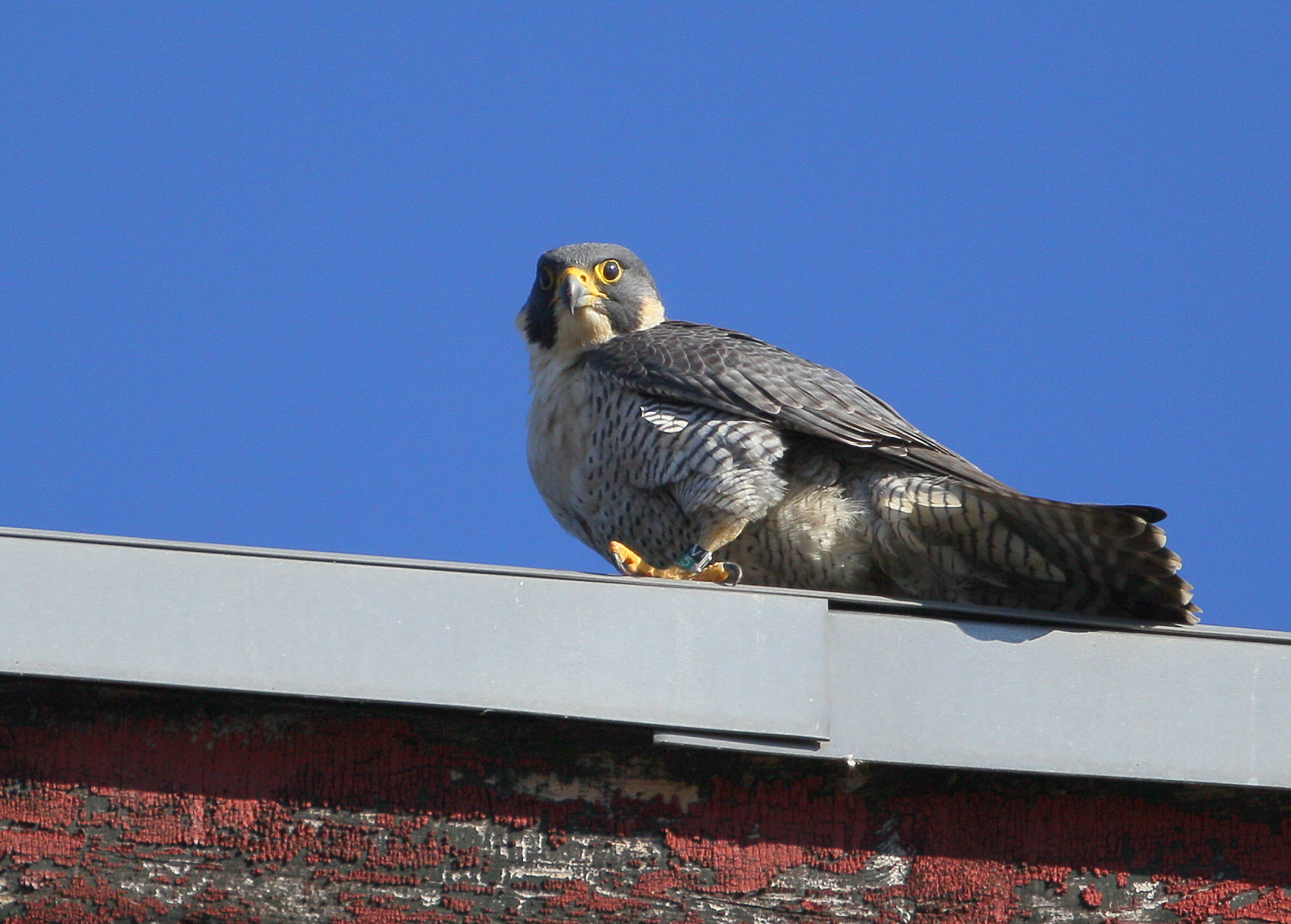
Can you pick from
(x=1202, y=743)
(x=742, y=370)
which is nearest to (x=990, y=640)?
(x=1202, y=743)

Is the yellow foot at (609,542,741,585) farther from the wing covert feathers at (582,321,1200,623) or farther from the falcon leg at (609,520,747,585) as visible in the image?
the wing covert feathers at (582,321,1200,623)

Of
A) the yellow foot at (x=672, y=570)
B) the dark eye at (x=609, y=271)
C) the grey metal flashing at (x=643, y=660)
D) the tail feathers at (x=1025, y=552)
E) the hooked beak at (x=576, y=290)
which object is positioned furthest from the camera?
the dark eye at (x=609, y=271)

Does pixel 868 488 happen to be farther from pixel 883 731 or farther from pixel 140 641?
pixel 140 641

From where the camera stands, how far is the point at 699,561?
12.5ft

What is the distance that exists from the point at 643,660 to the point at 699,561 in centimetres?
157

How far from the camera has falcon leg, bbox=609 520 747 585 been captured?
11.9 feet

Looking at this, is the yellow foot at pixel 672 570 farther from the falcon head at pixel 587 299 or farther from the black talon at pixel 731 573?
the falcon head at pixel 587 299

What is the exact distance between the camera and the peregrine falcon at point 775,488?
11.4 ft

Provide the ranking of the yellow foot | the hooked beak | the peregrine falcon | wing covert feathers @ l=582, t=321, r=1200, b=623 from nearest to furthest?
wing covert feathers @ l=582, t=321, r=1200, b=623
the peregrine falcon
the yellow foot
the hooked beak

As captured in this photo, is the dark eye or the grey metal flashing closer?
the grey metal flashing

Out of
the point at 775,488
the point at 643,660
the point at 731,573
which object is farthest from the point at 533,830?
the point at 775,488

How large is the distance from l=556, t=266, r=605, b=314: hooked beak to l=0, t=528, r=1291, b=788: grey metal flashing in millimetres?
2433

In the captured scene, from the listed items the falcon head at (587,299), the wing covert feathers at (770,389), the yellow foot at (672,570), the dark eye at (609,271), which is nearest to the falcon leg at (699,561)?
the yellow foot at (672,570)

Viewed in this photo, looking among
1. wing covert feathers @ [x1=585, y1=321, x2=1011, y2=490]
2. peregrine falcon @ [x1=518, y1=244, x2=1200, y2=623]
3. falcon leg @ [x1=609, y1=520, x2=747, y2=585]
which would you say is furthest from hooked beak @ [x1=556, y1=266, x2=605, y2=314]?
falcon leg @ [x1=609, y1=520, x2=747, y2=585]
